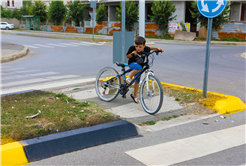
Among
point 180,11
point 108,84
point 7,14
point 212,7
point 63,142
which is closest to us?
point 63,142

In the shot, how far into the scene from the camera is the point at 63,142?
3562mm

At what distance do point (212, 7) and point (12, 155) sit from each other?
15.2 ft

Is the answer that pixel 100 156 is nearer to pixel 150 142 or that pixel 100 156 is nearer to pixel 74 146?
pixel 74 146

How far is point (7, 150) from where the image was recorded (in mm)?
3213

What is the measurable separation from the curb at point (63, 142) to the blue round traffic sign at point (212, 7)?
2.99m

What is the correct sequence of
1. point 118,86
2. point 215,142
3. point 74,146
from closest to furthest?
point 74,146 → point 215,142 → point 118,86

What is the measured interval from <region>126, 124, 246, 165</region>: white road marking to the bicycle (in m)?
1.07

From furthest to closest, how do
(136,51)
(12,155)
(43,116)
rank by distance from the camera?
(136,51), (43,116), (12,155)

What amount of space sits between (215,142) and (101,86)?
2.97 metres

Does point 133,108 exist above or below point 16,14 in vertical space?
below

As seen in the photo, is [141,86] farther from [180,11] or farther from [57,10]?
[57,10]

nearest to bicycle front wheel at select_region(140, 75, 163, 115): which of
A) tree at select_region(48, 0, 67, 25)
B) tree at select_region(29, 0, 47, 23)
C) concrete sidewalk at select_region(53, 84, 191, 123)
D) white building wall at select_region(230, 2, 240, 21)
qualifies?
concrete sidewalk at select_region(53, 84, 191, 123)

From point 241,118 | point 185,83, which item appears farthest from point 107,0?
point 241,118

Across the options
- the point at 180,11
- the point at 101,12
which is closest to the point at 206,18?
the point at 180,11
